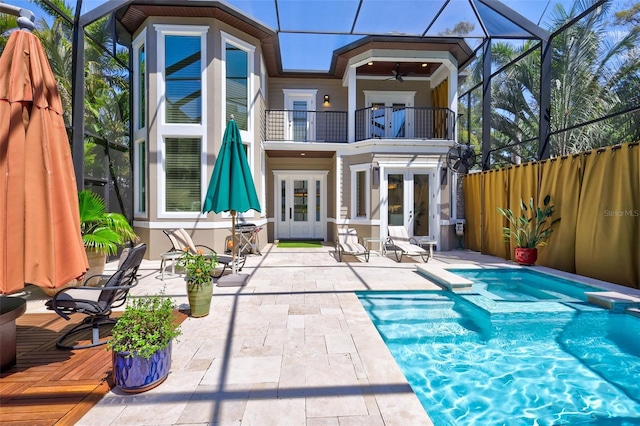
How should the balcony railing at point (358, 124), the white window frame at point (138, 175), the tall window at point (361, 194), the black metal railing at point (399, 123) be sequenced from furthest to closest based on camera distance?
the balcony railing at point (358, 124), the black metal railing at point (399, 123), the tall window at point (361, 194), the white window frame at point (138, 175)

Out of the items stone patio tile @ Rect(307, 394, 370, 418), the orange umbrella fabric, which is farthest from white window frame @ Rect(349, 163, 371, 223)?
the orange umbrella fabric

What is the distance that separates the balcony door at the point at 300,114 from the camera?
1148 centimetres

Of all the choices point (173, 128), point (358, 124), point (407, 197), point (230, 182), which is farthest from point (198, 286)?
point (358, 124)

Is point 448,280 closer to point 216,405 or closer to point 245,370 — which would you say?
point 245,370

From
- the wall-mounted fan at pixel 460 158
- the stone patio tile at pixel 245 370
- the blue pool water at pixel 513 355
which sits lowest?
the blue pool water at pixel 513 355

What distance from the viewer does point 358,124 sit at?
1072 centimetres

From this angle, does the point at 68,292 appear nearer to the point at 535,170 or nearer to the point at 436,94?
the point at 535,170

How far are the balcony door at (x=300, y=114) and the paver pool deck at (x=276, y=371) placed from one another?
779cm

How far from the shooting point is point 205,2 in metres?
7.45

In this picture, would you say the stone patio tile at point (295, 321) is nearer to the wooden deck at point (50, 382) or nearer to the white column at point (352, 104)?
the wooden deck at point (50, 382)

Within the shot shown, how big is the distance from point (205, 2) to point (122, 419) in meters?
8.61

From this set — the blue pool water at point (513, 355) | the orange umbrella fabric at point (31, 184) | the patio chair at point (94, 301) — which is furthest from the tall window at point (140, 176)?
the blue pool water at point (513, 355)

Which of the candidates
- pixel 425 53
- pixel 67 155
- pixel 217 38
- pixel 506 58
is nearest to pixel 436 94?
pixel 425 53

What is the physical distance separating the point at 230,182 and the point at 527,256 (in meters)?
6.91
